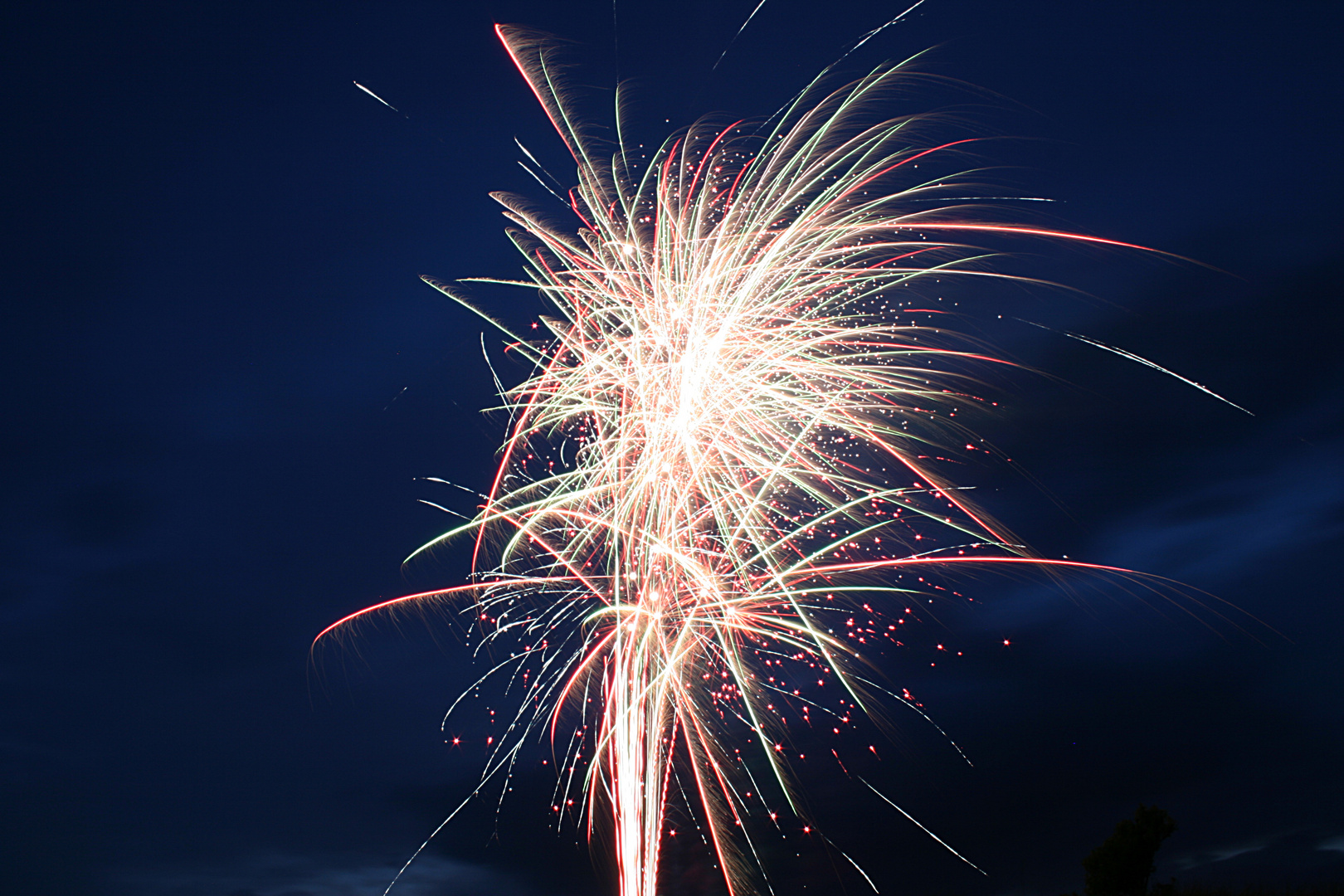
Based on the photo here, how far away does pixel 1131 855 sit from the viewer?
3316 centimetres

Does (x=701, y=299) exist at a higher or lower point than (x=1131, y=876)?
higher

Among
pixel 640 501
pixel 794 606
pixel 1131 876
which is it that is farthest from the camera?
pixel 1131 876

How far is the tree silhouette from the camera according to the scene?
1298 inches

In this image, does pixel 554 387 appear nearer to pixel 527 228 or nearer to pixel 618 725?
pixel 527 228

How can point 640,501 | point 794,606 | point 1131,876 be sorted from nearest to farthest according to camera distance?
point 794,606, point 640,501, point 1131,876

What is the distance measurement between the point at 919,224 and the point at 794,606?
6927mm

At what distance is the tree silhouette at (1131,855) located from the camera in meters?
33.0

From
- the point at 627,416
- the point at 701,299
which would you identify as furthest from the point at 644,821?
the point at 701,299

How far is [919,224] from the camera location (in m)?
15.9

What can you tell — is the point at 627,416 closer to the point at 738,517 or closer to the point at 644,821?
the point at 738,517

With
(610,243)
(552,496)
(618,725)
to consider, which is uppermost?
(610,243)

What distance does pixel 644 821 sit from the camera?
17781 millimetres

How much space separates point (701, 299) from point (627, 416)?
254 cm

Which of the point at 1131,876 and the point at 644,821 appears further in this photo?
the point at 1131,876
